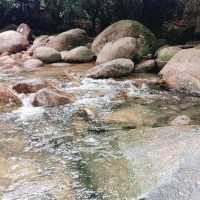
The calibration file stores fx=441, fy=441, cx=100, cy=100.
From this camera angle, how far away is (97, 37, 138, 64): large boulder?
34.0 feet

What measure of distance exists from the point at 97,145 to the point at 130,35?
6.56 meters

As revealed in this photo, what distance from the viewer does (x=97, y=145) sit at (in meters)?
5.23

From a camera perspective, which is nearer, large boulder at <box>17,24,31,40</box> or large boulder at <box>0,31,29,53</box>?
large boulder at <box>0,31,29,53</box>

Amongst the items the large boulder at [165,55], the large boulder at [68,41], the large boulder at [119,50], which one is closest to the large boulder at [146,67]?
the large boulder at [165,55]

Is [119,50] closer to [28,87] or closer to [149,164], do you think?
[28,87]

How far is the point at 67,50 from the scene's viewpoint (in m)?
12.2

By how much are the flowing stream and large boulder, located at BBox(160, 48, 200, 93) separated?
1.17 feet

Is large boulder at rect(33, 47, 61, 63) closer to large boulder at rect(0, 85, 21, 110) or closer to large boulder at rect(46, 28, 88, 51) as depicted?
large boulder at rect(46, 28, 88, 51)

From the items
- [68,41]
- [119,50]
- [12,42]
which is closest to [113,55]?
[119,50]

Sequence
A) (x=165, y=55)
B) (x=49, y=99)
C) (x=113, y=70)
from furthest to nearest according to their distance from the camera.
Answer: (x=165, y=55) → (x=113, y=70) → (x=49, y=99)

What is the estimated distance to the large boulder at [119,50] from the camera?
1036 centimetres

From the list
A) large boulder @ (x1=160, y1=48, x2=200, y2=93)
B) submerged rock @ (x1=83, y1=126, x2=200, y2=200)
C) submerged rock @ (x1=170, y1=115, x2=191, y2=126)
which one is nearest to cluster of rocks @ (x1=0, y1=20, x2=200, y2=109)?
large boulder @ (x1=160, y1=48, x2=200, y2=93)

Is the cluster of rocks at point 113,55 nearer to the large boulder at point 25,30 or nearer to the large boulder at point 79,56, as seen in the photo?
the large boulder at point 79,56

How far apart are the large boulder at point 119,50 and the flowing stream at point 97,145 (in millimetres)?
2516
